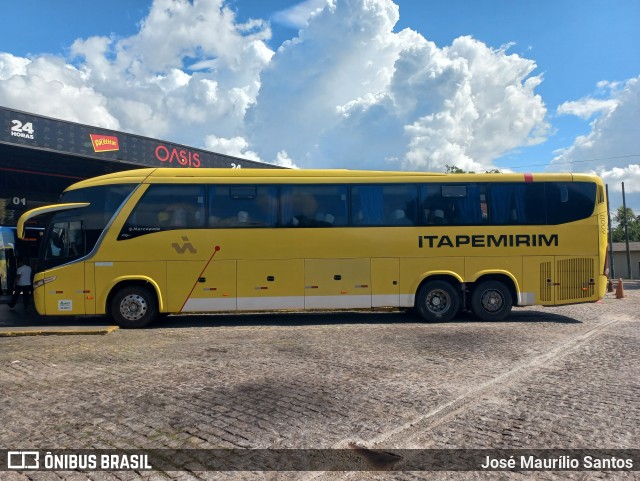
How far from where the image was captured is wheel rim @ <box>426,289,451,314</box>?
1131cm

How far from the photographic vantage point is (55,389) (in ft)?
18.2

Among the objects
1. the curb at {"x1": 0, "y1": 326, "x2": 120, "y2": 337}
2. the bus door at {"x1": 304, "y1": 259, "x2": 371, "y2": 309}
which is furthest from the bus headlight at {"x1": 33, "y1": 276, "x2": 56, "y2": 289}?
the bus door at {"x1": 304, "y1": 259, "x2": 371, "y2": 309}

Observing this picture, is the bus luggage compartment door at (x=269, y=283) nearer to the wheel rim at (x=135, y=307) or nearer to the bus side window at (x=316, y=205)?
the bus side window at (x=316, y=205)

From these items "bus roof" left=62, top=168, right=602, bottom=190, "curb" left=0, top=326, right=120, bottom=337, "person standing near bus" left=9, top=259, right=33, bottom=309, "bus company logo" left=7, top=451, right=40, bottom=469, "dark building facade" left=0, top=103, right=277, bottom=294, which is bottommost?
"bus company logo" left=7, top=451, right=40, bottom=469

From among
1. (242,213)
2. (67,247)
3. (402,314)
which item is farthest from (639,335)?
(67,247)

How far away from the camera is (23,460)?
370cm

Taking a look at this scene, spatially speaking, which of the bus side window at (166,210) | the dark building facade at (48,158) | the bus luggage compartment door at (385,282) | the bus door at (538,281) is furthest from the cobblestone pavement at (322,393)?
the dark building facade at (48,158)

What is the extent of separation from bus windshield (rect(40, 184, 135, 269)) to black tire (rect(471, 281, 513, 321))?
28.7 feet

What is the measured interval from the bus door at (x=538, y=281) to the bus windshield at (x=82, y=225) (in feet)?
32.0

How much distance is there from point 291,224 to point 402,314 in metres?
4.28

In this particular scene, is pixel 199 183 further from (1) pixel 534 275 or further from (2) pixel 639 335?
(2) pixel 639 335

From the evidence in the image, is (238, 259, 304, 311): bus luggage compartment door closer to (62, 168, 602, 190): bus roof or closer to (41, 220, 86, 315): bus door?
(62, 168, 602, 190): bus roof

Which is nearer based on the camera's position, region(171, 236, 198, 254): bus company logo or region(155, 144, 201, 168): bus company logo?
region(171, 236, 198, 254): bus company logo

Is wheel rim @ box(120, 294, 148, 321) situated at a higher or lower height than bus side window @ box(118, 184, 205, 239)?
lower
